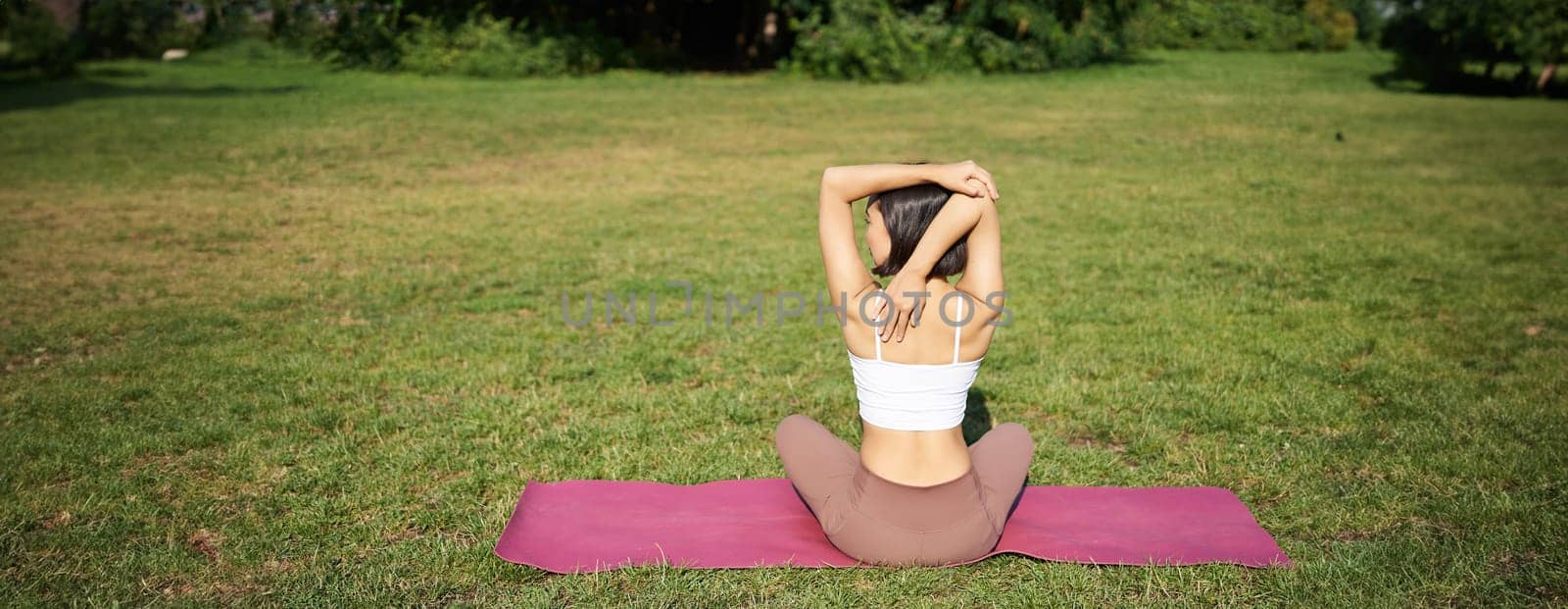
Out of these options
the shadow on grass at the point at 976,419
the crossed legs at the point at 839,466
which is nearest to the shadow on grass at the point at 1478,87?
the shadow on grass at the point at 976,419

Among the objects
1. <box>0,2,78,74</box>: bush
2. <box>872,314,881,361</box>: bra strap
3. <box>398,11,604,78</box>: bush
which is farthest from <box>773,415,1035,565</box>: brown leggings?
<box>0,2,78,74</box>: bush

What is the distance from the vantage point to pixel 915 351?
3.24 m

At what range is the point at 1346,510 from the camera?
3.96 metres

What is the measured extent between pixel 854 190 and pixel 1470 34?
22.5 m

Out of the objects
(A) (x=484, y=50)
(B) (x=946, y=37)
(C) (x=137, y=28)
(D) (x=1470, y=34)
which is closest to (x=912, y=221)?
(B) (x=946, y=37)

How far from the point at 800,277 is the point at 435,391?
2981 millimetres

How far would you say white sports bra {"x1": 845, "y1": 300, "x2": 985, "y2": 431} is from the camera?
10.6 ft

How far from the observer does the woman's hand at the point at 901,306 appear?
315 cm

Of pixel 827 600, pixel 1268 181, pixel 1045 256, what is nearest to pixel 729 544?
pixel 827 600

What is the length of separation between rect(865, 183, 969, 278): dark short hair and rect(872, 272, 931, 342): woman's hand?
125mm

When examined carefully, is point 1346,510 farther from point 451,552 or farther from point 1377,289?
point 1377,289

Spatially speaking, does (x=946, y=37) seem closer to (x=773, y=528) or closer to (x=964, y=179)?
(x=773, y=528)

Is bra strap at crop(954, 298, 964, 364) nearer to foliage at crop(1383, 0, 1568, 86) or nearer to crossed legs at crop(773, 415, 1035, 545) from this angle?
crossed legs at crop(773, 415, 1035, 545)

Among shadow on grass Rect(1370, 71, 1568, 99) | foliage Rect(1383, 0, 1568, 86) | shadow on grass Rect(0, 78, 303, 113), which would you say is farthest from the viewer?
shadow on grass Rect(1370, 71, 1568, 99)
